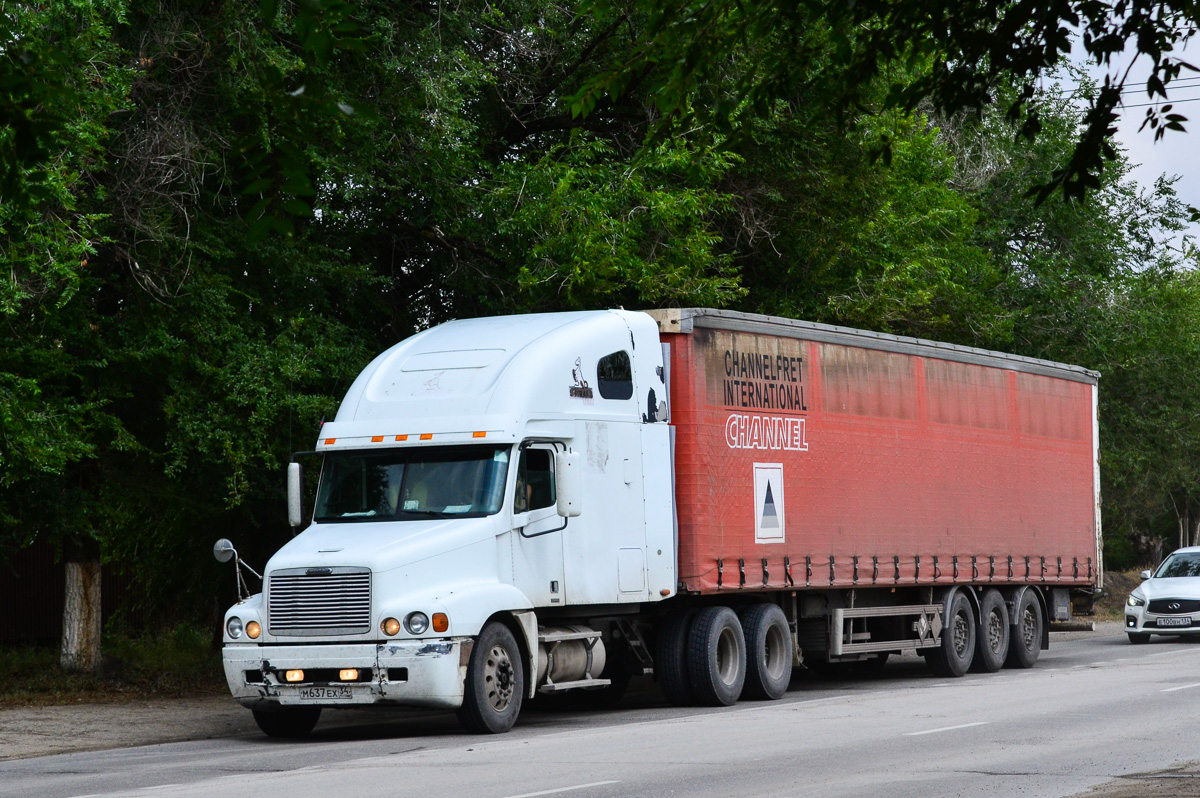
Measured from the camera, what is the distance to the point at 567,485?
47.9ft

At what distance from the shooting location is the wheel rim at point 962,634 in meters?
21.1

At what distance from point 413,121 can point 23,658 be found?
9727 mm

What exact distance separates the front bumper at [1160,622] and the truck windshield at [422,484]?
667 inches

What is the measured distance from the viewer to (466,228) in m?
20.1

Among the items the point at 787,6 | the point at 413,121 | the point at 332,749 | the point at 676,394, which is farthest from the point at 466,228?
the point at 787,6

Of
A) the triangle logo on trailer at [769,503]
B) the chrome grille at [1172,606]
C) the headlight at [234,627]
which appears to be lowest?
the chrome grille at [1172,606]

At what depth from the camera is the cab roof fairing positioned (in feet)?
48.2

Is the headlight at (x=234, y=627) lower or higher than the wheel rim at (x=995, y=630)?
higher

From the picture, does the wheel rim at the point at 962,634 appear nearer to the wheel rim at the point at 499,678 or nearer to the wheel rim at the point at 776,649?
the wheel rim at the point at 776,649

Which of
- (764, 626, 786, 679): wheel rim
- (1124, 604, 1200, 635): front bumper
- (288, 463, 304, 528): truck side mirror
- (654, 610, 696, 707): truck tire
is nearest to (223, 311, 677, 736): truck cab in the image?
(288, 463, 304, 528): truck side mirror

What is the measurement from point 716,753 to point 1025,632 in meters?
11.7

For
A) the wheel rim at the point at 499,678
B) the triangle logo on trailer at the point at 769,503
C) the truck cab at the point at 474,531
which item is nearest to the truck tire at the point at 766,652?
the triangle logo on trailer at the point at 769,503

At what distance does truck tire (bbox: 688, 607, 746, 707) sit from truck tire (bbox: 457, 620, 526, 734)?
2.58 meters

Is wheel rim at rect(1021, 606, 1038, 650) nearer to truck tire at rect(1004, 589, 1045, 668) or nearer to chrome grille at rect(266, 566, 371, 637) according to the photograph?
truck tire at rect(1004, 589, 1045, 668)
